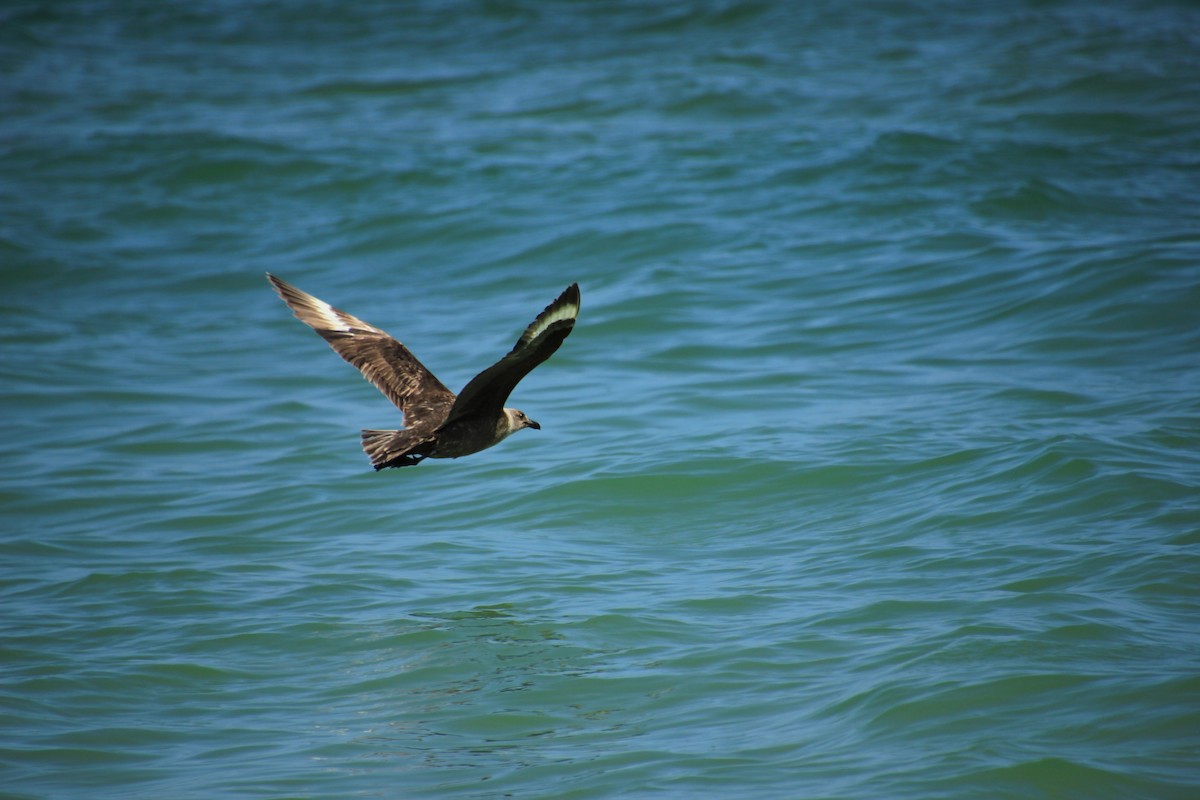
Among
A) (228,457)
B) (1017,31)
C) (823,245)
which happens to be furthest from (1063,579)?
(1017,31)

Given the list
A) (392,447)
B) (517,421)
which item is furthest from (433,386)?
(392,447)

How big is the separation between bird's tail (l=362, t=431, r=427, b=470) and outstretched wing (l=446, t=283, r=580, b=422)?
0.23 m

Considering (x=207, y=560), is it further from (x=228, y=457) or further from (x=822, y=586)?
(x=822, y=586)

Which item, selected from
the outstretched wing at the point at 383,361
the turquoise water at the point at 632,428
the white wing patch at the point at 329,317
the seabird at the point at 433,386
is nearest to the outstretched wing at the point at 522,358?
the seabird at the point at 433,386

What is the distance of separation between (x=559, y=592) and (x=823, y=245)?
697 cm

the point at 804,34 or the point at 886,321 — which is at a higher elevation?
the point at 804,34

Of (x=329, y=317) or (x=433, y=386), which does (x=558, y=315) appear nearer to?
(x=433, y=386)

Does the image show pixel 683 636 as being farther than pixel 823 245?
No

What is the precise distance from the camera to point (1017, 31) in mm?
19203

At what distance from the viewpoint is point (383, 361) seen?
7465 mm

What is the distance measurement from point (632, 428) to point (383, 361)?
227 centimetres

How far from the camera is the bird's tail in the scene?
6281 millimetres

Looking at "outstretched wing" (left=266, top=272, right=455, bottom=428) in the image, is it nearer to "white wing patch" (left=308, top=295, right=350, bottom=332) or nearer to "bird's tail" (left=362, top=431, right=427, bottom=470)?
"white wing patch" (left=308, top=295, right=350, bottom=332)

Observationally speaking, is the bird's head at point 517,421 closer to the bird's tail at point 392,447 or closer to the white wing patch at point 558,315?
the bird's tail at point 392,447
